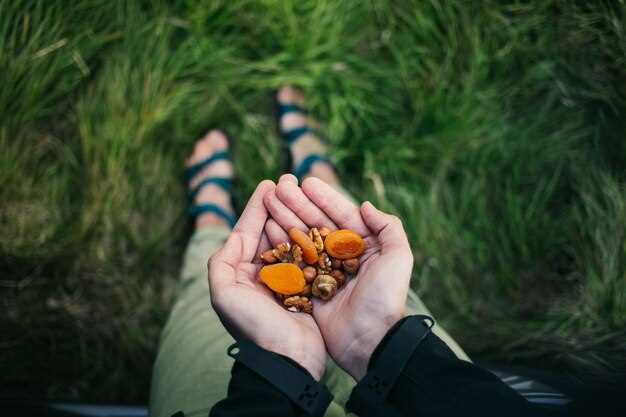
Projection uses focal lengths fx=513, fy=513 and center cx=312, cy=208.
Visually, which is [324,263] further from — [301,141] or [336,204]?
[301,141]

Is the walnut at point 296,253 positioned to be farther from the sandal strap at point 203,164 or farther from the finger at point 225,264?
the sandal strap at point 203,164

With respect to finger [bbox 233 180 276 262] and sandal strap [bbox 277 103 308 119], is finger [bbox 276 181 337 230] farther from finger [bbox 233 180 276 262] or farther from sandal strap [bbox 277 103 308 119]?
sandal strap [bbox 277 103 308 119]

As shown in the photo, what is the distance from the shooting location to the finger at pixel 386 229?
1.43 m

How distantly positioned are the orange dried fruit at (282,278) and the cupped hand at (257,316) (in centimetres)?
3

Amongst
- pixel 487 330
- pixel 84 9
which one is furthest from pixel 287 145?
pixel 487 330

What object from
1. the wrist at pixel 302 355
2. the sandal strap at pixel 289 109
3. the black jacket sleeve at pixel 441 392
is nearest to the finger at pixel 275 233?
the wrist at pixel 302 355

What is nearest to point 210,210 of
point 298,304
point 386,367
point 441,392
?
point 298,304

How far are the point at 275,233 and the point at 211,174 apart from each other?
3.13 feet

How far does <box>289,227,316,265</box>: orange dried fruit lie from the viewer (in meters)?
1.57

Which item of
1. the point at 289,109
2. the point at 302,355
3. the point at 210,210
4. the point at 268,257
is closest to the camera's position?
the point at 302,355

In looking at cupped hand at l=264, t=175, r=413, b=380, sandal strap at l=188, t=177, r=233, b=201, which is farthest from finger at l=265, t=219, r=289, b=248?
sandal strap at l=188, t=177, r=233, b=201

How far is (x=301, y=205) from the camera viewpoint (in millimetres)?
1623

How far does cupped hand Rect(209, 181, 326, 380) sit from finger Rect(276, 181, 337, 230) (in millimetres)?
203

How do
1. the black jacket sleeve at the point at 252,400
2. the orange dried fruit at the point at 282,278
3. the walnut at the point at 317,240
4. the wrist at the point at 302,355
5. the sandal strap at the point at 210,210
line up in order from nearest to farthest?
1. the black jacket sleeve at the point at 252,400
2. the wrist at the point at 302,355
3. the orange dried fruit at the point at 282,278
4. the walnut at the point at 317,240
5. the sandal strap at the point at 210,210
